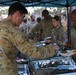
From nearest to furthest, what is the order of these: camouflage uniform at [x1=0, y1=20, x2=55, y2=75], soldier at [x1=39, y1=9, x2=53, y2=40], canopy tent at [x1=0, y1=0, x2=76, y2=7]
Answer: camouflage uniform at [x1=0, y1=20, x2=55, y2=75], soldier at [x1=39, y1=9, x2=53, y2=40], canopy tent at [x1=0, y1=0, x2=76, y2=7]

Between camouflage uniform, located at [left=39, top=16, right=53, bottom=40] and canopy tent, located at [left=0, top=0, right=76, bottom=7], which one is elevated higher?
canopy tent, located at [left=0, top=0, right=76, bottom=7]

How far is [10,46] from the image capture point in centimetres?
241

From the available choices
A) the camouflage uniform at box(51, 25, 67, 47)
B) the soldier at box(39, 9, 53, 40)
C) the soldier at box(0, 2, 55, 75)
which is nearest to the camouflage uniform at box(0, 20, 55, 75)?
the soldier at box(0, 2, 55, 75)

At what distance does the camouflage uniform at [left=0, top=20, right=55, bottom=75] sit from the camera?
235cm

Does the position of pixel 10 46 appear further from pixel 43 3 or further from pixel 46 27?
pixel 43 3

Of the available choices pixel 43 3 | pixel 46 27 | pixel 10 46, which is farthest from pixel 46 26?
pixel 10 46

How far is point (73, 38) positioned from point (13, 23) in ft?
4.75

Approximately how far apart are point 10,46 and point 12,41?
0.06 metres

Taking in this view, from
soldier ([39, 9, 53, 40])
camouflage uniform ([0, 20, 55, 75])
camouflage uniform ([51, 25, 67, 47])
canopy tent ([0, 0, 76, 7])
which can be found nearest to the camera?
camouflage uniform ([0, 20, 55, 75])

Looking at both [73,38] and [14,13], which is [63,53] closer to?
[73,38]

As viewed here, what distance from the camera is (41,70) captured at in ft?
8.05

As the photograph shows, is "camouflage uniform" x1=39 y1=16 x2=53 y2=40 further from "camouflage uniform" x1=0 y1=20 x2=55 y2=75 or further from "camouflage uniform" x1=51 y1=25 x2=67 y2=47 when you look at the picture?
"camouflage uniform" x1=0 y1=20 x2=55 y2=75

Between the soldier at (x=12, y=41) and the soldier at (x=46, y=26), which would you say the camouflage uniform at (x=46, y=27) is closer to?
the soldier at (x=46, y=26)

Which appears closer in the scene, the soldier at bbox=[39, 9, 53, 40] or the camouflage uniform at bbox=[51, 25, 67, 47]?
the camouflage uniform at bbox=[51, 25, 67, 47]
